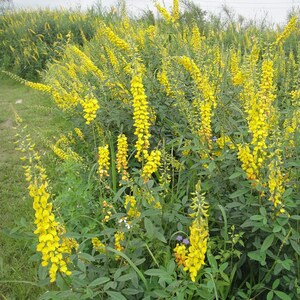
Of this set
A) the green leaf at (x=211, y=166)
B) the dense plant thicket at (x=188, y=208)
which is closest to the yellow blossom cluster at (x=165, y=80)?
the dense plant thicket at (x=188, y=208)

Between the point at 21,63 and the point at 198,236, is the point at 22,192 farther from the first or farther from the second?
the point at 21,63

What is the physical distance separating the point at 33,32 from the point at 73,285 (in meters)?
8.78

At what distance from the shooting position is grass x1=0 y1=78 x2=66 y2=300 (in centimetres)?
257

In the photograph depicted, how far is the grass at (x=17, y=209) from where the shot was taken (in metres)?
2.57

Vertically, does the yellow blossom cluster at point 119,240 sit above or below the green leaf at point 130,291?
above

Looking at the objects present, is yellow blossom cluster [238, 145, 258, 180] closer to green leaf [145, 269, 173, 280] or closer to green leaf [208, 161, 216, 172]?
green leaf [208, 161, 216, 172]

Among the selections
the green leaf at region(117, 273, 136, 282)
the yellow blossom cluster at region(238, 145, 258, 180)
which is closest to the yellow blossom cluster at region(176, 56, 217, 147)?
the yellow blossom cluster at region(238, 145, 258, 180)

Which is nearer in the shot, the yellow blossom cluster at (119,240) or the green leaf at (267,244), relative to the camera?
the green leaf at (267,244)

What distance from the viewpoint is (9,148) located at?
508 cm

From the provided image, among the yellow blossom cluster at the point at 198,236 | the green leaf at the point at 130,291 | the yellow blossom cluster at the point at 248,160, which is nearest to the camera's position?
the yellow blossom cluster at the point at 198,236

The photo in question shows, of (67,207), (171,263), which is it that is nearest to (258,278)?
(171,263)

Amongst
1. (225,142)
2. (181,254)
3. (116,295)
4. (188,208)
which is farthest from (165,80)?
(116,295)

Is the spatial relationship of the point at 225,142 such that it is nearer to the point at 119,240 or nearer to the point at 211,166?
the point at 211,166

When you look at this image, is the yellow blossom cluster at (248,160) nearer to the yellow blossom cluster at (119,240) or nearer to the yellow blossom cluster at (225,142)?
the yellow blossom cluster at (225,142)
